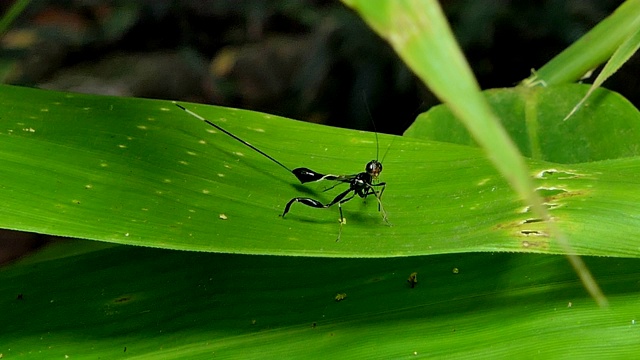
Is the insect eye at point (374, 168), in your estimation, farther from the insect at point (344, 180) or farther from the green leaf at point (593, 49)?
the green leaf at point (593, 49)

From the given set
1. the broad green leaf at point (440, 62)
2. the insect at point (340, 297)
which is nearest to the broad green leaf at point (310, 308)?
the insect at point (340, 297)

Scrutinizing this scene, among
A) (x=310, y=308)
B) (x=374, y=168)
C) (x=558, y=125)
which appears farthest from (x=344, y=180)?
(x=558, y=125)

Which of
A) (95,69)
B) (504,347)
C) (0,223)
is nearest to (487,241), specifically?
(504,347)

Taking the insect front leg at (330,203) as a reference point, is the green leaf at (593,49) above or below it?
above

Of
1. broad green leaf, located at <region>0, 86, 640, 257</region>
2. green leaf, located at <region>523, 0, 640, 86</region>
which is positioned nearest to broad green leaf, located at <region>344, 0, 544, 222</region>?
broad green leaf, located at <region>0, 86, 640, 257</region>

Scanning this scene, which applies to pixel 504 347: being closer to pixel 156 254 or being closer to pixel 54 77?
pixel 156 254

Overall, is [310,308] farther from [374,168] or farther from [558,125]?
[558,125]

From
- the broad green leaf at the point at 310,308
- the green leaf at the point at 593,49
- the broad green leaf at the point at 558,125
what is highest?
the green leaf at the point at 593,49
